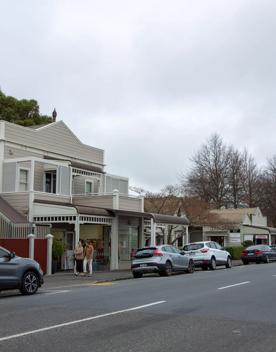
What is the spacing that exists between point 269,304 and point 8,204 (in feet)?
66.4

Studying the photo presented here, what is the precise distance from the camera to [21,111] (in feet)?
160

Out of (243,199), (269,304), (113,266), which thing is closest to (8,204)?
(113,266)

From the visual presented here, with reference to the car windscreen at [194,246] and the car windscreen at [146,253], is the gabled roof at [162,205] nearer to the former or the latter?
the car windscreen at [194,246]

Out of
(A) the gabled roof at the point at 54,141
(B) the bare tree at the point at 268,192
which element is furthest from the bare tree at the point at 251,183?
(A) the gabled roof at the point at 54,141

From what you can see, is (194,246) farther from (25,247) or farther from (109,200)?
(25,247)

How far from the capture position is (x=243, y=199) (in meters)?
71.5

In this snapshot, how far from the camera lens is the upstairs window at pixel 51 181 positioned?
108ft

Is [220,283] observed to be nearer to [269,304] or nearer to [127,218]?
[269,304]

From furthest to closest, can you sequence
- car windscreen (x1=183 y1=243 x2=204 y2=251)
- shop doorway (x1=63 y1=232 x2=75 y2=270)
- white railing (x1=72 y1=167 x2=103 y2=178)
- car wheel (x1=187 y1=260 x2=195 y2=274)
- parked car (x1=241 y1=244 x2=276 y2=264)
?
parked car (x1=241 y1=244 x2=276 y2=264) < white railing (x1=72 y1=167 x2=103 y2=178) < car windscreen (x1=183 y1=243 x2=204 y2=251) < shop doorway (x1=63 y1=232 x2=75 y2=270) < car wheel (x1=187 y1=260 x2=195 y2=274)

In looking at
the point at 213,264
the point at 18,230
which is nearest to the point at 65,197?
the point at 18,230

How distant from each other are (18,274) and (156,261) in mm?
10023

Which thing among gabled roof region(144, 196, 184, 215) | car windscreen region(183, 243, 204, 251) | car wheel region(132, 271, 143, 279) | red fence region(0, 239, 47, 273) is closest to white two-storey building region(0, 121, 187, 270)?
red fence region(0, 239, 47, 273)

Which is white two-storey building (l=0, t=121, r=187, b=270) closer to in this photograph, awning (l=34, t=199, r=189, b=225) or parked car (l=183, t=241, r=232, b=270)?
awning (l=34, t=199, r=189, b=225)

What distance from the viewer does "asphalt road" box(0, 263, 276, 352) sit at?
8.16 meters
